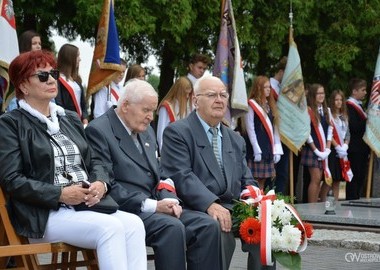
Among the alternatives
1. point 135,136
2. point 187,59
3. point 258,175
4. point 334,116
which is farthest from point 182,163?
point 187,59

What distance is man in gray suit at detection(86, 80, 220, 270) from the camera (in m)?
7.64

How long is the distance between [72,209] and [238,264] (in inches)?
135

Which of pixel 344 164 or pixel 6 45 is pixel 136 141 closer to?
pixel 6 45

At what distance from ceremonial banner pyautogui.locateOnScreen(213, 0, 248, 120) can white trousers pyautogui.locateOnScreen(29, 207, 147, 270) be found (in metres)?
7.03

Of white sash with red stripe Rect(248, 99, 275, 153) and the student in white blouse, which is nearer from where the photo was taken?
the student in white blouse

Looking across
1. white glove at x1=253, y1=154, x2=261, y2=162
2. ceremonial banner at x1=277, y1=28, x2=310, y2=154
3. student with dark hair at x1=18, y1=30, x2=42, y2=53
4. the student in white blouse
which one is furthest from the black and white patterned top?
ceremonial banner at x1=277, y1=28, x2=310, y2=154

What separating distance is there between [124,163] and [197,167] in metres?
0.69

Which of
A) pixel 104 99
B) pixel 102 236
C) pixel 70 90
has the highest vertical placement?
pixel 70 90

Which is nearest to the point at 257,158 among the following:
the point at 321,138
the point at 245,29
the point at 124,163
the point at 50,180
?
the point at 321,138

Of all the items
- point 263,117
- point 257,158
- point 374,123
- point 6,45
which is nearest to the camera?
point 6,45

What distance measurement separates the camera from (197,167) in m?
8.41

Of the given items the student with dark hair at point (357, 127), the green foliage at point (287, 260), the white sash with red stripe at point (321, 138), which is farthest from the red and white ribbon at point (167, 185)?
the student with dark hair at point (357, 127)

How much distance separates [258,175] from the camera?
583 inches

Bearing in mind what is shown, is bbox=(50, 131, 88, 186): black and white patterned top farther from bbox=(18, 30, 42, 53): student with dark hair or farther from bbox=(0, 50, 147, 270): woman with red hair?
bbox=(18, 30, 42, 53): student with dark hair
